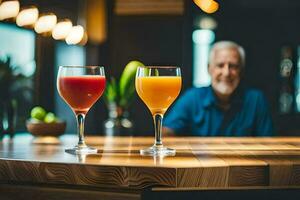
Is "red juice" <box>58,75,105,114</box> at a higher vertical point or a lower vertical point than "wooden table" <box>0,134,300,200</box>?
higher

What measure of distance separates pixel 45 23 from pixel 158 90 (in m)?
3.78

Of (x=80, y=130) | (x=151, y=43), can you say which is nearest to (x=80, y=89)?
(x=80, y=130)

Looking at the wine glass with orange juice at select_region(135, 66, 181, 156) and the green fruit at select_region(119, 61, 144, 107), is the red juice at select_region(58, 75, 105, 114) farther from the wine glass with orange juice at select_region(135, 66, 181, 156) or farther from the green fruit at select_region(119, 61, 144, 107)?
the green fruit at select_region(119, 61, 144, 107)

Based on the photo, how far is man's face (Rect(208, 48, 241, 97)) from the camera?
3.43 m

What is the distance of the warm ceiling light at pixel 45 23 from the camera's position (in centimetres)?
504

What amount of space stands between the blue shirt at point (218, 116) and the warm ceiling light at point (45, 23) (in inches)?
82.3

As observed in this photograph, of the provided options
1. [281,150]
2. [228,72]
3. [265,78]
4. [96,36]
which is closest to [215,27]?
[265,78]

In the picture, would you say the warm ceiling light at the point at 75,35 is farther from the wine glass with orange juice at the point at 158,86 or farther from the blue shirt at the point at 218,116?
the wine glass with orange juice at the point at 158,86

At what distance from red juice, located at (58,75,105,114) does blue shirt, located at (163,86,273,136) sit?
1912 millimetres

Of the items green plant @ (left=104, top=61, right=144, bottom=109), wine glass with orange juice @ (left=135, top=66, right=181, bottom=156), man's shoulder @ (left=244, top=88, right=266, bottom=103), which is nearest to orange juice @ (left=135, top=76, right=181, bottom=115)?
wine glass with orange juice @ (left=135, top=66, right=181, bottom=156)

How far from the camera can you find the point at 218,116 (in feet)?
11.2

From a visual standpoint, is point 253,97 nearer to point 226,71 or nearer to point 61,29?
point 226,71

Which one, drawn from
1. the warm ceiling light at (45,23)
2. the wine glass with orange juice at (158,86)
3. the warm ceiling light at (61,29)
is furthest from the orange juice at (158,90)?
the warm ceiling light at (61,29)

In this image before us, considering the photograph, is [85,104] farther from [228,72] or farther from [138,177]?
[228,72]
